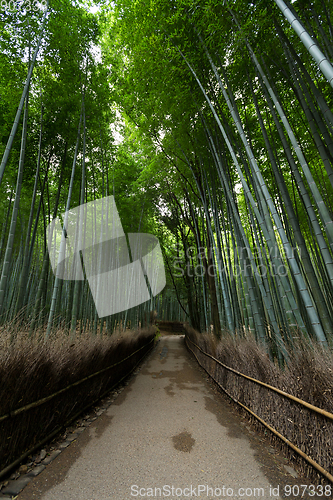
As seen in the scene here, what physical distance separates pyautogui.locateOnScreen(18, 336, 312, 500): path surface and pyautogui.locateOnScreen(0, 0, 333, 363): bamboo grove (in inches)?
39.1

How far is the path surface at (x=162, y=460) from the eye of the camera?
1.29 meters

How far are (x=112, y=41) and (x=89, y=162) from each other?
89.1 inches

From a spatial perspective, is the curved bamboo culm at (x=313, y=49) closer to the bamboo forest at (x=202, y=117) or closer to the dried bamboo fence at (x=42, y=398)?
the bamboo forest at (x=202, y=117)

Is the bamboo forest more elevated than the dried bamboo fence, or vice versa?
the bamboo forest

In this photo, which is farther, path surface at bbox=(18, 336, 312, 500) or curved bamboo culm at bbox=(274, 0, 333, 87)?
curved bamboo culm at bbox=(274, 0, 333, 87)

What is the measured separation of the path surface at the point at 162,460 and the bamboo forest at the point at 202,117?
462mm

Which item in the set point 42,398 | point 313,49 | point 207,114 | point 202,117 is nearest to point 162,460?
point 42,398

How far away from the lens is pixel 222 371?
3342 mm

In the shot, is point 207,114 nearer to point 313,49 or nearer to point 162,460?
point 313,49

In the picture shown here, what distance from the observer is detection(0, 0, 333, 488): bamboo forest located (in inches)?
86.0

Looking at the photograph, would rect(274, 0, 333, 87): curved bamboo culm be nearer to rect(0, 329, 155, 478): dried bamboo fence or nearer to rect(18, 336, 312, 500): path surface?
rect(18, 336, 312, 500): path surface

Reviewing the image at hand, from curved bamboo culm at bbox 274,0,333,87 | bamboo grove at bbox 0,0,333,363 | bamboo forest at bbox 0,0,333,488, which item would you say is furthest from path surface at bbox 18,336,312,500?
curved bamboo culm at bbox 274,0,333,87

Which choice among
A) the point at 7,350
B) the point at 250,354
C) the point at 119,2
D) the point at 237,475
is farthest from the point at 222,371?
the point at 119,2

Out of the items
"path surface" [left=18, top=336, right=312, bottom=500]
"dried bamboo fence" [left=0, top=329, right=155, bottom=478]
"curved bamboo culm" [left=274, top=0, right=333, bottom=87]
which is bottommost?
"path surface" [left=18, top=336, right=312, bottom=500]
